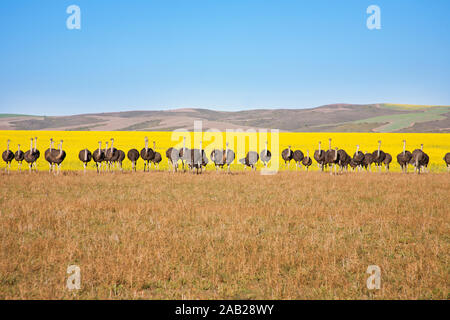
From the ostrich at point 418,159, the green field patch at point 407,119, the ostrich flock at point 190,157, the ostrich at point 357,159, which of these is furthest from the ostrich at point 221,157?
the green field patch at point 407,119

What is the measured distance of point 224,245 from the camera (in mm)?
8562

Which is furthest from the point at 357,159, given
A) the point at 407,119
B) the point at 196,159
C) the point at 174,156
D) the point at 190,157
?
A: the point at 407,119

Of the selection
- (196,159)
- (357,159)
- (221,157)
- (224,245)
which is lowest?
(224,245)

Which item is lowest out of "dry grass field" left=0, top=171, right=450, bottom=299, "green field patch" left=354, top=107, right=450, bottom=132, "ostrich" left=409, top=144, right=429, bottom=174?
"dry grass field" left=0, top=171, right=450, bottom=299

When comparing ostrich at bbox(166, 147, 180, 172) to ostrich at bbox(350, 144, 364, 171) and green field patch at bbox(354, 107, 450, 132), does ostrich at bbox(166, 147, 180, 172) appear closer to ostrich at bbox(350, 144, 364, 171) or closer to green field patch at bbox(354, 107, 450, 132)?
ostrich at bbox(350, 144, 364, 171)

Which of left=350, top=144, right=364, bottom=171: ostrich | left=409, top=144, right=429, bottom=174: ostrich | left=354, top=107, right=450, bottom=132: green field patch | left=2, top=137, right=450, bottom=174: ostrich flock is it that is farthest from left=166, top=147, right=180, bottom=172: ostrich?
left=354, top=107, right=450, bottom=132: green field patch

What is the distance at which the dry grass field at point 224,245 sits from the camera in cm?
631

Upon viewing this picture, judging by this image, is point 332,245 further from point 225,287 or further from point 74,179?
point 74,179

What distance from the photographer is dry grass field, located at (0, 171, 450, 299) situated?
248 inches

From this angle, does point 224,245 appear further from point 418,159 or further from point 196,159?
point 418,159

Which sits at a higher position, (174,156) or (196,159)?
(174,156)

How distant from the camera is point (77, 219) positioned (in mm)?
11164

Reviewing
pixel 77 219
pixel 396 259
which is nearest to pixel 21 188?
pixel 77 219
